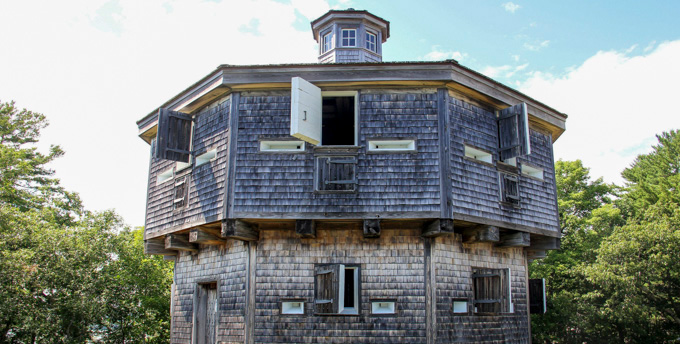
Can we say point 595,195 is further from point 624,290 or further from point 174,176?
→ point 174,176

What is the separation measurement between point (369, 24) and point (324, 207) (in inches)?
338

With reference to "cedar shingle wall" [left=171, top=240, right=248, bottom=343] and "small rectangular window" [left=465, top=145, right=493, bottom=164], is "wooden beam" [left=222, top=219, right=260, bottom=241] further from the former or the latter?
"small rectangular window" [left=465, top=145, right=493, bottom=164]

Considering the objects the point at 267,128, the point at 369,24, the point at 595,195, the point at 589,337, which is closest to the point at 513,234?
the point at 267,128

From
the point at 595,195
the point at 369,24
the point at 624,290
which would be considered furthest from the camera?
the point at 595,195

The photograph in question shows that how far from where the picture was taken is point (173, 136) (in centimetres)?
1379

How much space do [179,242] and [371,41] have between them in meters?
9.07

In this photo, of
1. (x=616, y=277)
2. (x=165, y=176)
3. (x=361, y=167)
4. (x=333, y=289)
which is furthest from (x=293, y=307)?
(x=616, y=277)

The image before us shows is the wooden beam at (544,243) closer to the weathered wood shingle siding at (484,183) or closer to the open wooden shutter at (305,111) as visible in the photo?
the weathered wood shingle siding at (484,183)

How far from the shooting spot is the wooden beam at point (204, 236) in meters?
12.9

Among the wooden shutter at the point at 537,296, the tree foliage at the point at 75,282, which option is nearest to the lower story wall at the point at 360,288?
the wooden shutter at the point at 537,296

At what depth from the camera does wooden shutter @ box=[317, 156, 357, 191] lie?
12.0 m

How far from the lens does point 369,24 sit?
18281mm

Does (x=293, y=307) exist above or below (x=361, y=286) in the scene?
below

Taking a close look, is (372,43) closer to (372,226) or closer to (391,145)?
(391,145)
